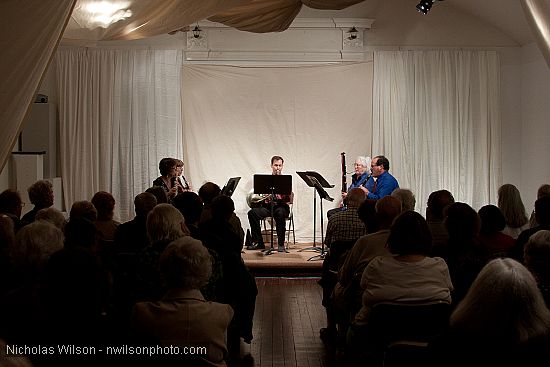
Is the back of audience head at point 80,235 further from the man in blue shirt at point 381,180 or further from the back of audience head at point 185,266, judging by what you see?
the man in blue shirt at point 381,180

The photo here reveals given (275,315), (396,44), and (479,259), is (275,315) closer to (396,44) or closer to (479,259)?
(479,259)

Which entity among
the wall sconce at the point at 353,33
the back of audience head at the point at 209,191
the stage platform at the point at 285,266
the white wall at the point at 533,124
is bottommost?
the stage platform at the point at 285,266

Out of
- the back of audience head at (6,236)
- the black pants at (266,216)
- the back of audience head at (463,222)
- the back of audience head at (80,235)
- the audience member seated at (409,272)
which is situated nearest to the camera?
the audience member seated at (409,272)

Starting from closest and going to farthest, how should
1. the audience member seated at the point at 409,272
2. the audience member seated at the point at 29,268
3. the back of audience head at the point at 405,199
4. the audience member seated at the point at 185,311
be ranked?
the audience member seated at the point at 29,268
the audience member seated at the point at 185,311
the audience member seated at the point at 409,272
the back of audience head at the point at 405,199

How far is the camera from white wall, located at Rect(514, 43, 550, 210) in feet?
33.9

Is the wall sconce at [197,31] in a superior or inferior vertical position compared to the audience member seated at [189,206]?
superior

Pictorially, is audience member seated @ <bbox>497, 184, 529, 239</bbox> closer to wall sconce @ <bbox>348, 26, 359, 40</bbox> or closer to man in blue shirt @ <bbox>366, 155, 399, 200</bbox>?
man in blue shirt @ <bbox>366, 155, 399, 200</bbox>

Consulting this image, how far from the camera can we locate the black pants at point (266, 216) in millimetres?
9969

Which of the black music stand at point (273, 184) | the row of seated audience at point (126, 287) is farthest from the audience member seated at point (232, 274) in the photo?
the black music stand at point (273, 184)

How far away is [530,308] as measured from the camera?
2424 mm

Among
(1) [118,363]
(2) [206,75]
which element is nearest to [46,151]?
(2) [206,75]

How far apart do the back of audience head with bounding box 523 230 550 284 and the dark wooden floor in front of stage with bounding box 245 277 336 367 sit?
208 centimetres

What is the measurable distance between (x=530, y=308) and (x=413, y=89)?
8.90 meters

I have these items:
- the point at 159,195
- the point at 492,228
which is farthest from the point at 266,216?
the point at 492,228
